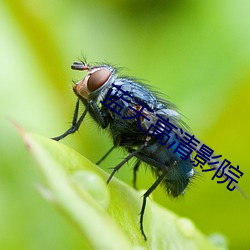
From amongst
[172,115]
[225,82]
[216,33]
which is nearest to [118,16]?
[216,33]

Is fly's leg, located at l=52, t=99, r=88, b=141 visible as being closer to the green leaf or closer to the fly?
the fly

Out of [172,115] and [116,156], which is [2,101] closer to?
[116,156]

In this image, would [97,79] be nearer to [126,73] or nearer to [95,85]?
[95,85]

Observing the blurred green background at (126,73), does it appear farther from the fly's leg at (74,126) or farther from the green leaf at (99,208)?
the green leaf at (99,208)

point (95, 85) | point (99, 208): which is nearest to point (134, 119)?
point (95, 85)

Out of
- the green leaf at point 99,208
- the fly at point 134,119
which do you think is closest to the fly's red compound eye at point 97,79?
the fly at point 134,119

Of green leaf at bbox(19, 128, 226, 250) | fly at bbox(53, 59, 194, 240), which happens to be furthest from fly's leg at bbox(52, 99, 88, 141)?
green leaf at bbox(19, 128, 226, 250)

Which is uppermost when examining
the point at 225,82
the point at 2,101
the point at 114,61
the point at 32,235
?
the point at 225,82
